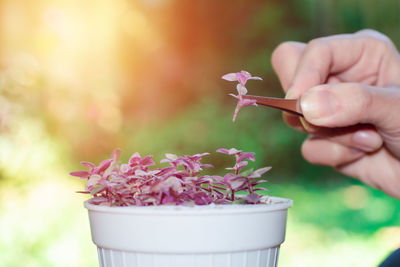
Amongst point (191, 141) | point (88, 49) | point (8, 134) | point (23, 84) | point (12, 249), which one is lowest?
point (12, 249)

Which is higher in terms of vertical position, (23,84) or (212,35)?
(212,35)

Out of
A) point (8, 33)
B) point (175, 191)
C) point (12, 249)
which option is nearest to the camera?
point (175, 191)

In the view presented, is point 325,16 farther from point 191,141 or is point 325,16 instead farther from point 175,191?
point 175,191

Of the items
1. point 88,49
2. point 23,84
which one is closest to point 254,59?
point 88,49

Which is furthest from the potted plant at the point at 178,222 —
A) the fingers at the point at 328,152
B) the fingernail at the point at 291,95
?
the fingers at the point at 328,152

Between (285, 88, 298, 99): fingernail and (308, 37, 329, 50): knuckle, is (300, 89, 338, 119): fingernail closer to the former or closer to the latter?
(285, 88, 298, 99): fingernail

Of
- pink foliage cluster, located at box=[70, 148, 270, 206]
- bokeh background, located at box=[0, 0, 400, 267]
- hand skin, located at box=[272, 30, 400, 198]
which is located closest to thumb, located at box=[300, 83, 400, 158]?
hand skin, located at box=[272, 30, 400, 198]

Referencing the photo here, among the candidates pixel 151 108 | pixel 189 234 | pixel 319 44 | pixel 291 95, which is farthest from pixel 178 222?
pixel 151 108
